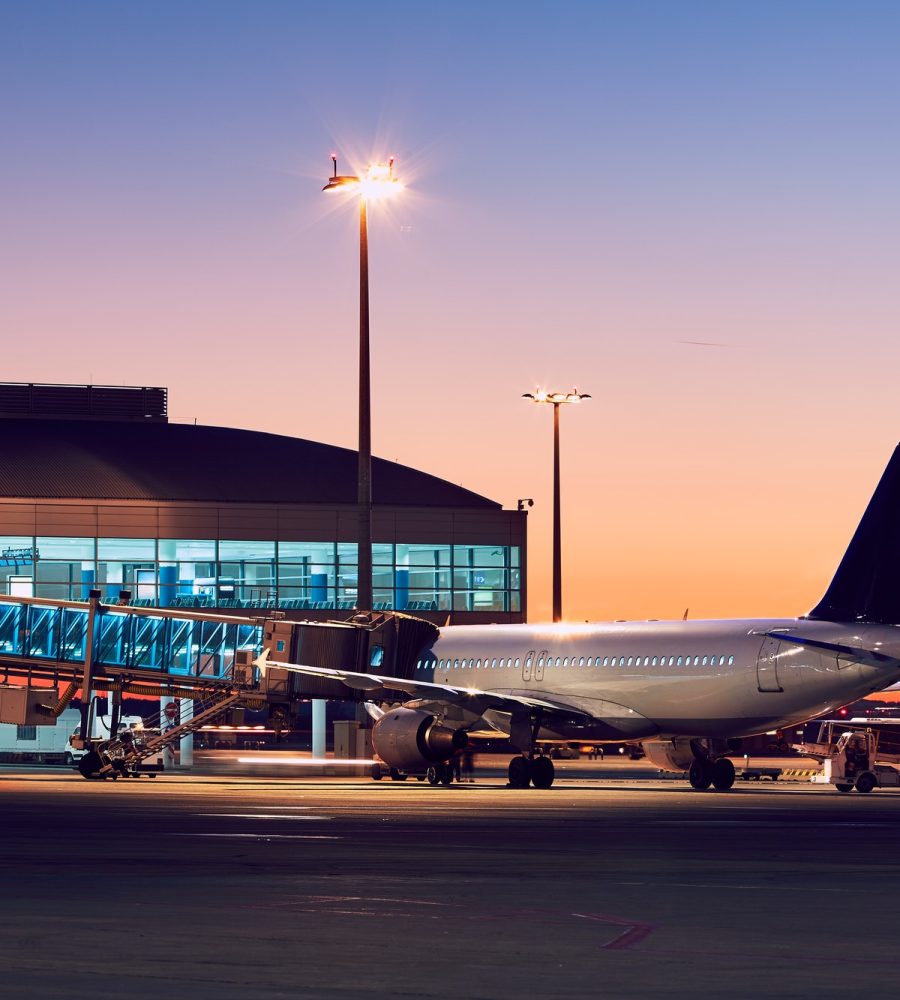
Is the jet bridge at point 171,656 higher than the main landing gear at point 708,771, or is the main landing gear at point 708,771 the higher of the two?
the jet bridge at point 171,656

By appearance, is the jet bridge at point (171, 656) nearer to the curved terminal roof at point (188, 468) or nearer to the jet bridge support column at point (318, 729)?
the jet bridge support column at point (318, 729)

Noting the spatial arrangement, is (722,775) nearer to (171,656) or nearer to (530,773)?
(530,773)

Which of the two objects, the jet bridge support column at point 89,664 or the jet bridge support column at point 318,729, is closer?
the jet bridge support column at point 89,664

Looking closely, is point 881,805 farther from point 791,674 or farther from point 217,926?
point 217,926

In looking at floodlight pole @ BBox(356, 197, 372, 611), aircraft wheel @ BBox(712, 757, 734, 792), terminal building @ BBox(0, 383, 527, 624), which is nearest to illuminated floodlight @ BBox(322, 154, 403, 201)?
floodlight pole @ BBox(356, 197, 372, 611)

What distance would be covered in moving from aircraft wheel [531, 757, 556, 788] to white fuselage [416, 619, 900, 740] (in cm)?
213

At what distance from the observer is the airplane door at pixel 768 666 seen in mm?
48500

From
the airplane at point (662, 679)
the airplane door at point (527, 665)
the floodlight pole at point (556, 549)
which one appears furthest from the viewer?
the floodlight pole at point (556, 549)

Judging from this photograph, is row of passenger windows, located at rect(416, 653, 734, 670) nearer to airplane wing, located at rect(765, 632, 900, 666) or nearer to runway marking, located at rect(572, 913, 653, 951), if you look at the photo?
airplane wing, located at rect(765, 632, 900, 666)

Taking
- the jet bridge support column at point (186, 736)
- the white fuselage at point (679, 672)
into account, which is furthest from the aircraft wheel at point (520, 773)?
the jet bridge support column at point (186, 736)

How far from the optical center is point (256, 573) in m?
106

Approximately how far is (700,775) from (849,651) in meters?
7.05

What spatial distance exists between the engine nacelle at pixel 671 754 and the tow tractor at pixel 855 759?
165 inches

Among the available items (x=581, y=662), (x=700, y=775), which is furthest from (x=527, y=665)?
(x=700, y=775)
